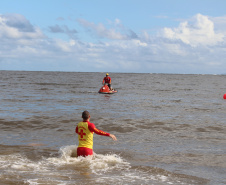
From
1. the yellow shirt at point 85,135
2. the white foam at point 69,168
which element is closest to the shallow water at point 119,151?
the white foam at point 69,168

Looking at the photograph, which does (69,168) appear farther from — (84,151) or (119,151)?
(119,151)

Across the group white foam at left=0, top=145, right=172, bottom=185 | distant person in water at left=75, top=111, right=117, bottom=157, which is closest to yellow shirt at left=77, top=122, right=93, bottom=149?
distant person in water at left=75, top=111, right=117, bottom=157

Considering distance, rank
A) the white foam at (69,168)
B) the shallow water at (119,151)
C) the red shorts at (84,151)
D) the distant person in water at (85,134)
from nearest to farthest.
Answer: the white foam at (69,168) < the shallow water at (119,151) < the distant person in water at (85,134) < the red shorts at (84,151)

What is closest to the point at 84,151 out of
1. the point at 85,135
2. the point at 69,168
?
the point at 85,135

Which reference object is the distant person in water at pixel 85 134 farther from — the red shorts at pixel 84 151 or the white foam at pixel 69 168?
the white foam at pixel 69 168

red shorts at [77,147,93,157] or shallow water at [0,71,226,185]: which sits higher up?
red shorts at [77,147,93,157]

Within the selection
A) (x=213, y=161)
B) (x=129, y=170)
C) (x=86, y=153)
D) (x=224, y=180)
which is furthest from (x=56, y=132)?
(x=224, y=180)

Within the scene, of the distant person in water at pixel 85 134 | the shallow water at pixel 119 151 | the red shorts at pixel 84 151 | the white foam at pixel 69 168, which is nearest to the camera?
Answer: the white foam at pixel 69 168

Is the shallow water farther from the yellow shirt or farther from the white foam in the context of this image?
the yellow shirt

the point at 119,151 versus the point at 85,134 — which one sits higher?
the point at 85,134

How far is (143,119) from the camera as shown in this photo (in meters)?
15.6

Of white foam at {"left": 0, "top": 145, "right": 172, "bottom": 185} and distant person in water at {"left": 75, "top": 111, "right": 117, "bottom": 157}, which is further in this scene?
distant person in water at {"left": 75, "top": 111, "right": 117, "bottom": 157}

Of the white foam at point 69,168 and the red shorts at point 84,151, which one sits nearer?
the white foam at point 69,168

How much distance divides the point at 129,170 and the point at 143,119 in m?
8.17
